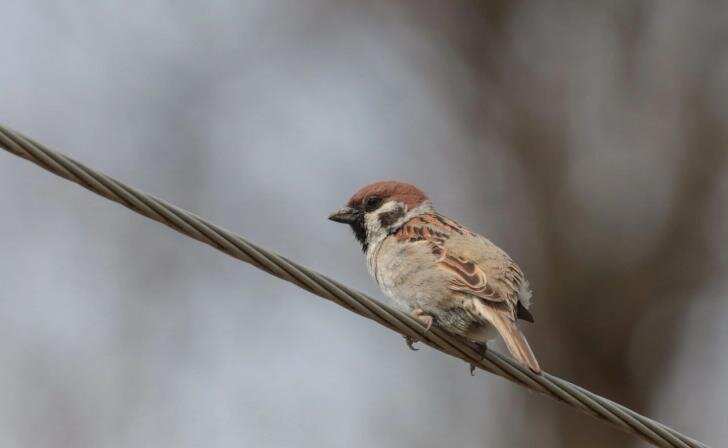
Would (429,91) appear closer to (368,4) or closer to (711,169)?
(368,4)

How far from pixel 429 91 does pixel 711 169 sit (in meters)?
3.01

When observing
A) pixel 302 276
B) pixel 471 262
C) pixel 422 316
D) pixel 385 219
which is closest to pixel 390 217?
pixel 385 219

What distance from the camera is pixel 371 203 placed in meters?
6.99

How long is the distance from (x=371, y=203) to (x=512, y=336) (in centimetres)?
182

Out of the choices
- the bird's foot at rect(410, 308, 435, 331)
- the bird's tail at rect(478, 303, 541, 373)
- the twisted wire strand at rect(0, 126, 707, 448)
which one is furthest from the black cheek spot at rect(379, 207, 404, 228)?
the twisted wire strand at rect(0, 126, 707, 448)

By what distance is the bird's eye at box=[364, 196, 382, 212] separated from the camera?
6.97 m

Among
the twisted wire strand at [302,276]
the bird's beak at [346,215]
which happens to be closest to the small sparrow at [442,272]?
the bird's beak at [346,215]

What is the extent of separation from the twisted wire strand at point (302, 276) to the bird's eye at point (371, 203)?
79.0 inches

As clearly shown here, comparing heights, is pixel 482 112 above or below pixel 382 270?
above

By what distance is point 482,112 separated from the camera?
42.5 feet

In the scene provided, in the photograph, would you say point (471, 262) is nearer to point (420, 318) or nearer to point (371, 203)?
point (420, 318)

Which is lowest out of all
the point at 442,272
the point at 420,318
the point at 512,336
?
the point at 512,336

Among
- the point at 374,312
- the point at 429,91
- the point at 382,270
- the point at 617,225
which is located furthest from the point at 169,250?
the point at 374,312

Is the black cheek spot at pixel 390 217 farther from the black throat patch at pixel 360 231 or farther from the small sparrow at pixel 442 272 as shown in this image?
the black throat patch at pixel 360 231
